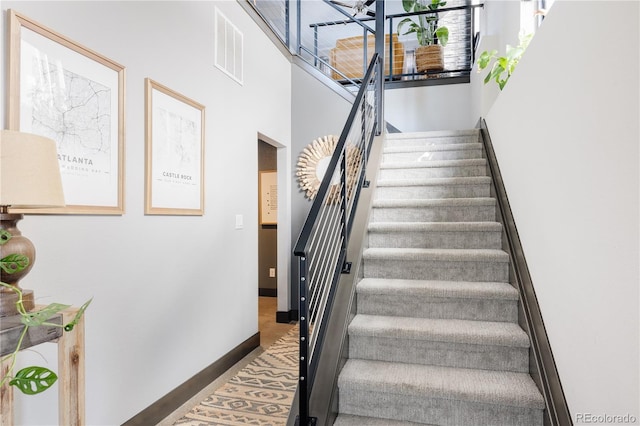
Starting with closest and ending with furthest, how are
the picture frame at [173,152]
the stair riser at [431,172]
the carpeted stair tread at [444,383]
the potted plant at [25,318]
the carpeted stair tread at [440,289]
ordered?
the potted plant at [25,318] < the carpeted stair tread at [444,383] < the carpeted stair tread at [440,289] < the picture frame at [173,152] < the stair riser at [431,172]

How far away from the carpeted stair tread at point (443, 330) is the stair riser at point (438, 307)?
0.04m

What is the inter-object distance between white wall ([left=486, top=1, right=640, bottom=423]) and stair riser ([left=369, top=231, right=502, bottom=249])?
0.49 m

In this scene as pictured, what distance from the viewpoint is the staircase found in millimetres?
1717

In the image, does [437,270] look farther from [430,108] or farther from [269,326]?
[430,108]

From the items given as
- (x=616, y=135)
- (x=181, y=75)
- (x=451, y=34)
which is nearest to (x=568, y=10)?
(x=616, y=135)

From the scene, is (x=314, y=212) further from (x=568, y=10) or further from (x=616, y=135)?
(x=568, y=10)

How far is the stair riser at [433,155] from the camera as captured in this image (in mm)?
3543

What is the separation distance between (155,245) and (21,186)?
116 cm

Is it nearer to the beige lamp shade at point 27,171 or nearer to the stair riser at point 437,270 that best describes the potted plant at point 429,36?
the stair riser at point 437,270

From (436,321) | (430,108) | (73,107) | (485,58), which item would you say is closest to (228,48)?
(73,107)

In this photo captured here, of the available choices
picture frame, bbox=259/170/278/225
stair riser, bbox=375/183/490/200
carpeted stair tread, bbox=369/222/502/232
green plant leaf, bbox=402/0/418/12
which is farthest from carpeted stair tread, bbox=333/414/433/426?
green plant leaf, bbox=402/0/418/12

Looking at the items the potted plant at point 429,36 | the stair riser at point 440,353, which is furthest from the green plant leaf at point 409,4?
the stair riser at point 440,353

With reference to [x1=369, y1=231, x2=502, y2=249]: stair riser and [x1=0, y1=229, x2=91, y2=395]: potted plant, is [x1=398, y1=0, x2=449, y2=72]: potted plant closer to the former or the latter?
[x1=369, y1=231, x2=502, y2=249]: stair riser

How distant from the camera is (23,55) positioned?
1.54 meters
